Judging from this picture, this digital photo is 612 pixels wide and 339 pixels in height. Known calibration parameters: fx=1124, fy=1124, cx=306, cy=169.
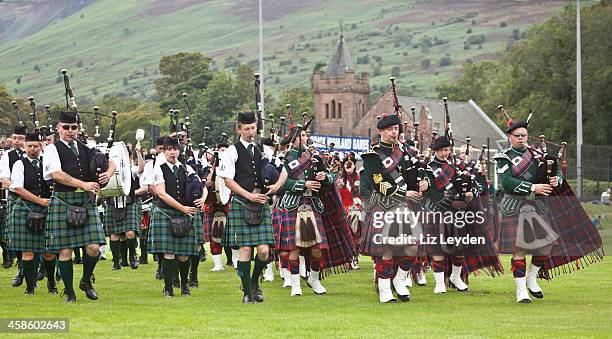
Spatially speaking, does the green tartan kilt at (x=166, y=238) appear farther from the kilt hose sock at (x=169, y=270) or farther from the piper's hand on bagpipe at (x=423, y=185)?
the piper's hand on bagpipe at (x=423, y=185)

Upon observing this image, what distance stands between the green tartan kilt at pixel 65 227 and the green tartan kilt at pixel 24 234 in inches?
33.0

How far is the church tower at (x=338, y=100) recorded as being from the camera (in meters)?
109

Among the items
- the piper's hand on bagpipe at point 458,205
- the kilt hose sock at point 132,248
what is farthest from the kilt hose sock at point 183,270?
the kilt hose sock at point 132,248

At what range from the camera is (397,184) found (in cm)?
1031

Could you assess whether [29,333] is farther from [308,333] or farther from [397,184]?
[397,184]

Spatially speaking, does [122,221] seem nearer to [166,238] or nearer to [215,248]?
[215,248]

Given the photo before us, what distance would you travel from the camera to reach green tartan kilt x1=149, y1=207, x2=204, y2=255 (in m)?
10.6

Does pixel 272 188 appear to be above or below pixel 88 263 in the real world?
above

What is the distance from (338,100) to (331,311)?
101038 millimetres

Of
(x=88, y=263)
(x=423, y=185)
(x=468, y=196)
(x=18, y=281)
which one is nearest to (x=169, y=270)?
(x=88, y=263)

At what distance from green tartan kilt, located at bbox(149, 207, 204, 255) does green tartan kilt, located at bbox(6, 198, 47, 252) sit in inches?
41.2

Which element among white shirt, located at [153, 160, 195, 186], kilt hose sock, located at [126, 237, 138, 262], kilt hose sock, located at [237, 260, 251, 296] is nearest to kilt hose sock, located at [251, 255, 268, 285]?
kilt hose sock, located at [237, 260, 251, 296]

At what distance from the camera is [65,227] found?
388 inches

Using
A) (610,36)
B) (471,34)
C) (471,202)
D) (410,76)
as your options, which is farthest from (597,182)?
(471,34)
